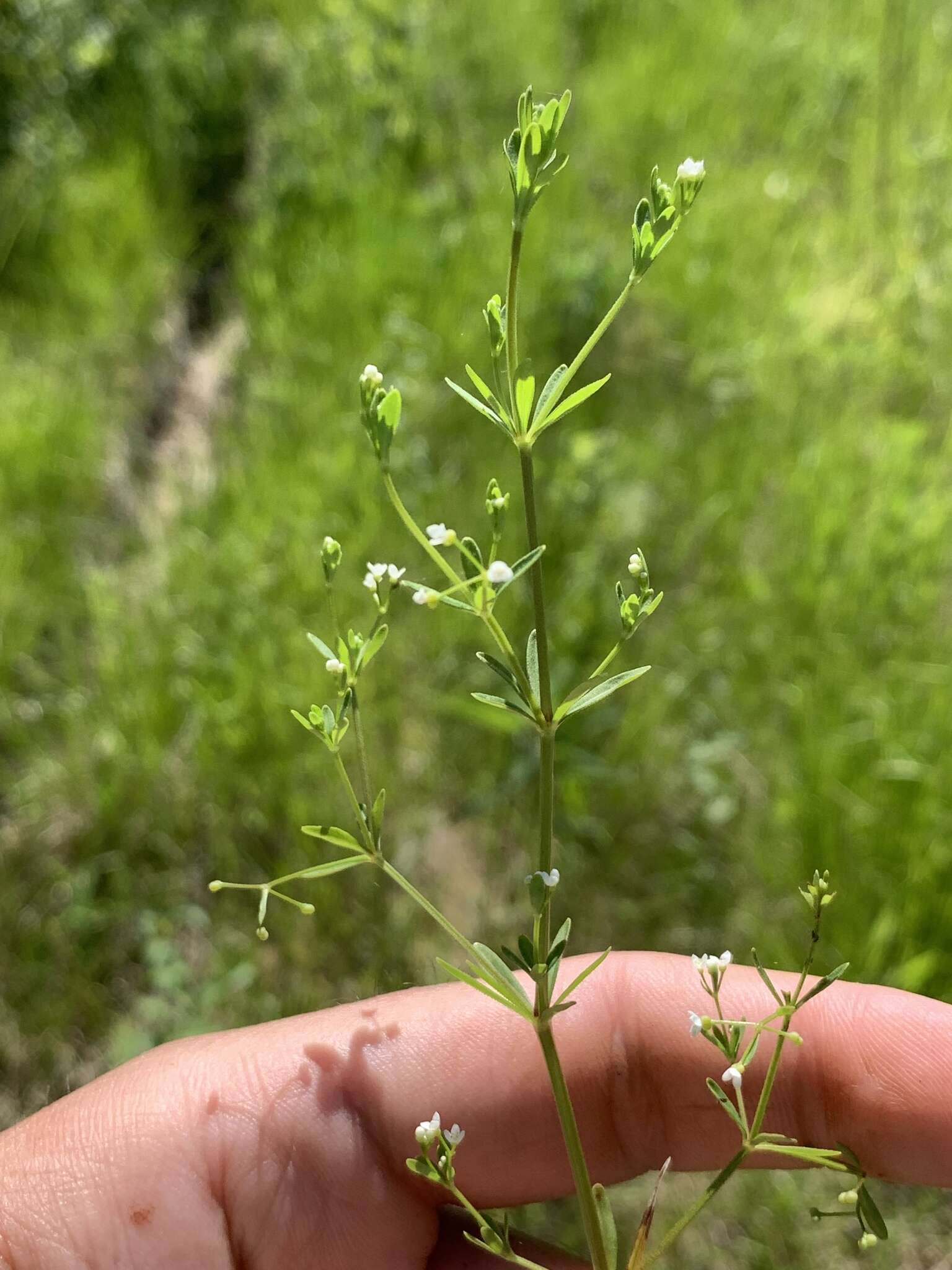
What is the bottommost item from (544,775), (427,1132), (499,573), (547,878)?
(427,1132)

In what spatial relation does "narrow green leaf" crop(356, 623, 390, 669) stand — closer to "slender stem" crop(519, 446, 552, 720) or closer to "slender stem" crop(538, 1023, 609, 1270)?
"slender stem" crop(519, 446, 552, 720)

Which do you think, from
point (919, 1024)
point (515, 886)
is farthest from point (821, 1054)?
point (515, 886)

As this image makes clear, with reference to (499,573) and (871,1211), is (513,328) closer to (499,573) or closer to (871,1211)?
(499,573)

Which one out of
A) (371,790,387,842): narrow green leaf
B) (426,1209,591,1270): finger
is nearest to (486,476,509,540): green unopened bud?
(371,790,387,842): narrow green leaf

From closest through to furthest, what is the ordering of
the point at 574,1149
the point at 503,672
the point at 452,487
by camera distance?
1. the point at 503,672
2. the point at 574,1149
3. the point at 452,487

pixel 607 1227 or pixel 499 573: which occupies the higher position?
pixel 499 573

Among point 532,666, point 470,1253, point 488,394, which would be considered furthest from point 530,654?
point 470,1253

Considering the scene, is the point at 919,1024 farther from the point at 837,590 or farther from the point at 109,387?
the point at 109,387
